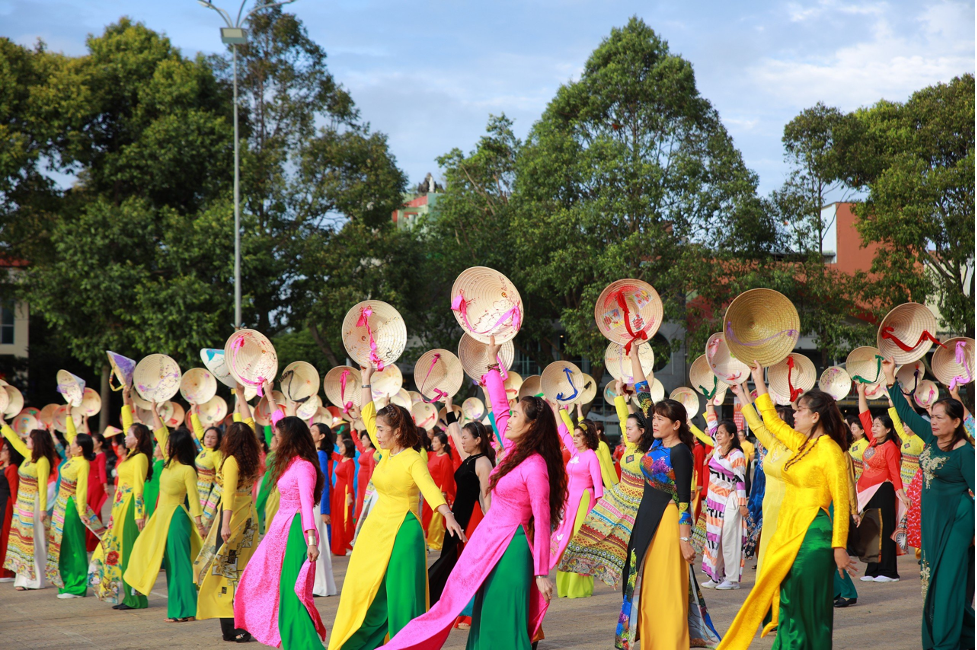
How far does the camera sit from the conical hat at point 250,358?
8.09 m

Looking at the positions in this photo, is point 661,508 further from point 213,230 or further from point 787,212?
point 787,212

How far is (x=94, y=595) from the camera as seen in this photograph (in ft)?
30.5

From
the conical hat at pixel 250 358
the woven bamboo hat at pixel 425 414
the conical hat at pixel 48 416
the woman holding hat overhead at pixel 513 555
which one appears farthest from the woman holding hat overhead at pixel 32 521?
the conical hat at pixel 48 416

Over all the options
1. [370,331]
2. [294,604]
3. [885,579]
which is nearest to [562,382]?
[885,579]

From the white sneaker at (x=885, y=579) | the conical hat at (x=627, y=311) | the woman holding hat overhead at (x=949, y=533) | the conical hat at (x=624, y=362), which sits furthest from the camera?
the white sneaker at (x=885, y=579)

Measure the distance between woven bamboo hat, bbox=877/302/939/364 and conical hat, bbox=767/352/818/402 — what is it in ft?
16.5

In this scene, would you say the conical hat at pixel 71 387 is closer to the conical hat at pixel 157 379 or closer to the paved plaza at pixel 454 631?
the conical hat at pixel 157 379

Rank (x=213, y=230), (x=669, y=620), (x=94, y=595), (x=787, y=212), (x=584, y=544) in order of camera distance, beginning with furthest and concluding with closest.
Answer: (x=787, y=212)
(x=213, y=230)
(x=94, y=595)
(x=584, y=544)
(x=669, y=620)

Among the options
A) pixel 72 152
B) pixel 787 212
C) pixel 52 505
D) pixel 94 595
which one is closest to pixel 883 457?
pixel 94 595

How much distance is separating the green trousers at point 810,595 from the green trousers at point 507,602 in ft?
4.69

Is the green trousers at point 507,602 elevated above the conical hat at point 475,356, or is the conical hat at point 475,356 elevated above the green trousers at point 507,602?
the conical hat at point 475,356

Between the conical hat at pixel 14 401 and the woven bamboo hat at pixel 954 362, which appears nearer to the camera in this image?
the woven bamboo hat at pixel 954 362

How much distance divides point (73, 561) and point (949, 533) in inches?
295

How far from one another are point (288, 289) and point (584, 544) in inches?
759
